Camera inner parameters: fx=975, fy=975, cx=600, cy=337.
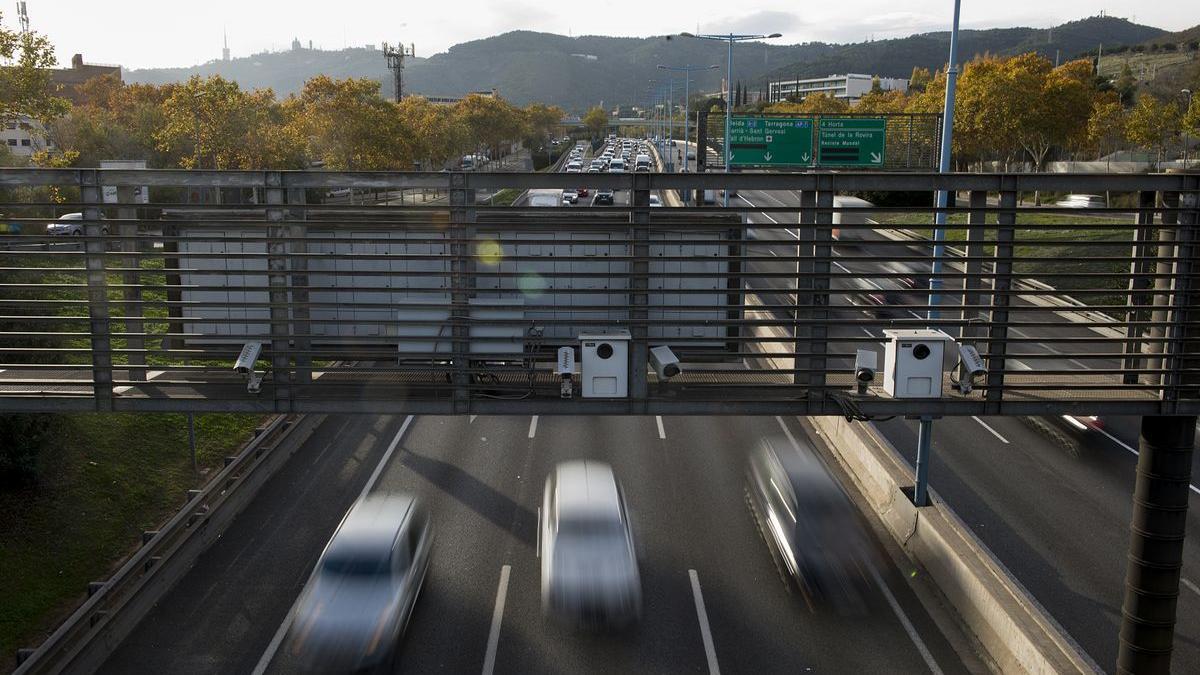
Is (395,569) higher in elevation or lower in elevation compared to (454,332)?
lower

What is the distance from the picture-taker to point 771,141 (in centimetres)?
3966

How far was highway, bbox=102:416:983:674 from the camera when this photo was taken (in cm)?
1514

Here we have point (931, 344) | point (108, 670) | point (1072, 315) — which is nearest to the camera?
point (931, 344)

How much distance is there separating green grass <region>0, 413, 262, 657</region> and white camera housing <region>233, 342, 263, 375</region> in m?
6.60

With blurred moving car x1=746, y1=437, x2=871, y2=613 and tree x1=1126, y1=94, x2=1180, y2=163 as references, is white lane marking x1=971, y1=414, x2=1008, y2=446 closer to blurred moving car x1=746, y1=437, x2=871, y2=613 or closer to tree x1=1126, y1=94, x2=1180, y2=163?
blurred moving car x1=746, y1=437, x2=871, y2=613

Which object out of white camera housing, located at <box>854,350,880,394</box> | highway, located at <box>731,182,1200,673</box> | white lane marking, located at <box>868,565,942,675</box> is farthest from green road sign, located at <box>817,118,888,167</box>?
white camera housing, located at <box>854,350,880,394</box>

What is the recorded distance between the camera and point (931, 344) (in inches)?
438

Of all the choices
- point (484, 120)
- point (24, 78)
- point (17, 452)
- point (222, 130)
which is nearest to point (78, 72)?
point (484, 120)

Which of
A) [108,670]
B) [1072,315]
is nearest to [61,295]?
[108,670]

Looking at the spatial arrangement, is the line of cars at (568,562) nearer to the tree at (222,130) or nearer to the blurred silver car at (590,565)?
the blurred silver car at (590,565)

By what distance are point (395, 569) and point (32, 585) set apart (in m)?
6.30

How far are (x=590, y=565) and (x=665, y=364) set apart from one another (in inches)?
204

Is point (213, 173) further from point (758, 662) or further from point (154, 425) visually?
point (154, 425)

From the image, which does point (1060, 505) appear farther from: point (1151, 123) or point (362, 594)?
point (1151, 123)
